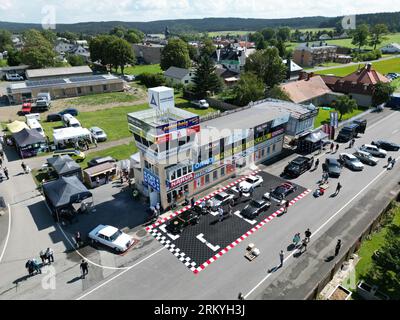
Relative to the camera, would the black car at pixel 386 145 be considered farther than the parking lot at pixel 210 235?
Yes

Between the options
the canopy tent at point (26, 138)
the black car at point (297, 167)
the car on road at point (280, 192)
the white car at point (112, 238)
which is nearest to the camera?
the white car at point (112, 238)

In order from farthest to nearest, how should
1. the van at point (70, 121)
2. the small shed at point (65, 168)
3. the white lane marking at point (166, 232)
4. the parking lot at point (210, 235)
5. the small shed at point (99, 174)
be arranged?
the van at point (70, 121), the small shed at point (99, 174), the small shed at point (65, 168), the white lane marking at point (166, 232), the parking lot at point (210, 235)

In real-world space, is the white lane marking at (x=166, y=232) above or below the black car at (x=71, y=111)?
below

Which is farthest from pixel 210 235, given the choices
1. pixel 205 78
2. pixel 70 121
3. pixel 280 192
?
pixel 205 78

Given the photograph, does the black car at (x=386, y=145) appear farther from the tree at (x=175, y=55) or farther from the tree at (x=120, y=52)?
the tree at (x=120, y=52)

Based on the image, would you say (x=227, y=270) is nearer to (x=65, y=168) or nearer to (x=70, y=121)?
(x=65, y=168)

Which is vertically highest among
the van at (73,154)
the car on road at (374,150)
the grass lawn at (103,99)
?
the grass lawn at (103,99)

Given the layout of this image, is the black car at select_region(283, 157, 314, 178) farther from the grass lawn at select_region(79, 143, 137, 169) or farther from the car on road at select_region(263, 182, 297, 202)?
the grass lawn at select_region(79, 143, 137, 169)

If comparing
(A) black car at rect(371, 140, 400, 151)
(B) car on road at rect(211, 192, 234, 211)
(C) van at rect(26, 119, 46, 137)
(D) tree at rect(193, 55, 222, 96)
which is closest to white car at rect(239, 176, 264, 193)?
(B) car on road at rect(211, 192, 234, 211)

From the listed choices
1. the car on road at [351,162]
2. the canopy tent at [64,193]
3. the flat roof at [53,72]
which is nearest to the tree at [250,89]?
the car on road at [351,162]

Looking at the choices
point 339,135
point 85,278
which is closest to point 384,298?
point 85,278
